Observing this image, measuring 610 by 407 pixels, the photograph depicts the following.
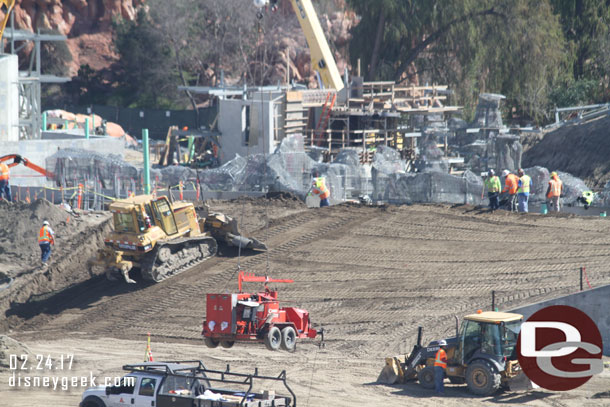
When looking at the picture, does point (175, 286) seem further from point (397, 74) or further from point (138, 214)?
point (397, 74)

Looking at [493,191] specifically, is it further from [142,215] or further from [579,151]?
[579,151]

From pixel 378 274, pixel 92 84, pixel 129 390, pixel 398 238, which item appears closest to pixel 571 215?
pixel 398 238

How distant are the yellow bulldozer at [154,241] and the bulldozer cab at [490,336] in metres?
9.42

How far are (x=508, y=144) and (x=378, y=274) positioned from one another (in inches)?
464

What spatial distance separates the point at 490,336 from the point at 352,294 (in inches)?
278

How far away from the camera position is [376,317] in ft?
67.2

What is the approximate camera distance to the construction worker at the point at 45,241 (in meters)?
25.3

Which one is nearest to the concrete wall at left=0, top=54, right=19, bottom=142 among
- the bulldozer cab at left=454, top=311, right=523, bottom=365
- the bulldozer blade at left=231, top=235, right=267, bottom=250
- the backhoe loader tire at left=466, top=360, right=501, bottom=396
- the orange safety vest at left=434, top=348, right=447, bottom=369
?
the bulldozer blade at left=231, top=235, right=267, bottom=250

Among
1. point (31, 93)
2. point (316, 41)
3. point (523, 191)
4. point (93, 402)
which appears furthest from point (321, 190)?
point (31, 93)

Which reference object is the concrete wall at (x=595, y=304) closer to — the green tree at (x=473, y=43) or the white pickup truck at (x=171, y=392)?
the white pickup truck at (x=171, y=392)

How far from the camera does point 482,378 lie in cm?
1505

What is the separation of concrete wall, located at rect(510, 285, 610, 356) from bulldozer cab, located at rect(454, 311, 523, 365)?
119 inches

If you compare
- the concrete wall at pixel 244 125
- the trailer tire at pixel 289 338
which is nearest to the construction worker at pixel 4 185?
the concrete wall at pixel 244 125

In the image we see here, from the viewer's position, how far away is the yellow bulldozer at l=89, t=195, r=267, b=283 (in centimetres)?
2328
